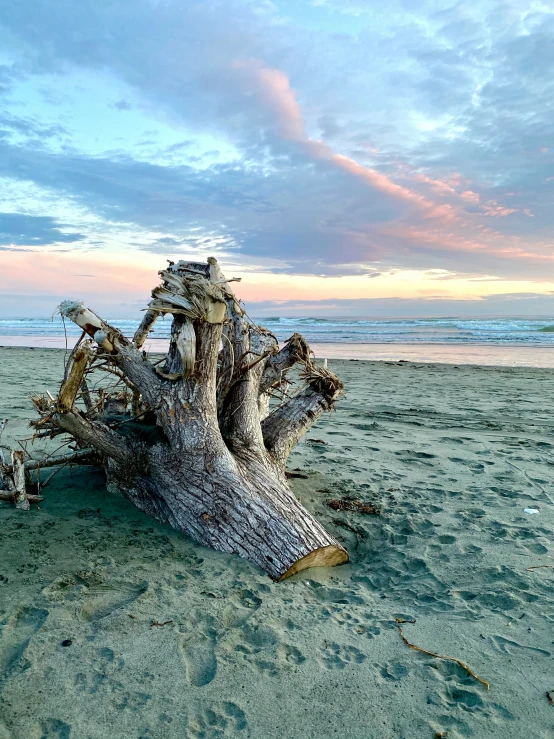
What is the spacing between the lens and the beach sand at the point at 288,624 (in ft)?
7.23

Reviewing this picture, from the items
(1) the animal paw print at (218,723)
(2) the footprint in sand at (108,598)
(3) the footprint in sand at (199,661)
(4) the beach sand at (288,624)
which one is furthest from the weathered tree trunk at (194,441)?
(1) the animal paw print at (218,723)

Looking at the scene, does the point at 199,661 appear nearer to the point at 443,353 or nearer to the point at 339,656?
the point at 339,656

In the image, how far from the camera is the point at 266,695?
231cm

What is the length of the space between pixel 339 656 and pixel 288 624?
1.14 feet

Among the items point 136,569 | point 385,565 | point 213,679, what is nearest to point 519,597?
point 385,565

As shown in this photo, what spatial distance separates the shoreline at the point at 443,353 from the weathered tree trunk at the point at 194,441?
1353 cm

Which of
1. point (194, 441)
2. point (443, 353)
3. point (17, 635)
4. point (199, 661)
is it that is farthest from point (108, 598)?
point (443, 353)

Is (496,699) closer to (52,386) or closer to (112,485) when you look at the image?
(112,485)

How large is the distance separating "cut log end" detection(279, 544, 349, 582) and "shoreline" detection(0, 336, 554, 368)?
47.3 feet

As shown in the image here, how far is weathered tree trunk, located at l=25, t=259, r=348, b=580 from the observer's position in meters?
3.47

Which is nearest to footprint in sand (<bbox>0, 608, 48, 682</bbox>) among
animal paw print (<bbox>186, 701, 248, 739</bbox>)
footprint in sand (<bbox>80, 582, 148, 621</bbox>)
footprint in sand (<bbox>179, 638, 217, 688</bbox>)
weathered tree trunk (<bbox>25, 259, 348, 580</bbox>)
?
footprint in sand (<bbox>80, 582, 148, 621</bbox>)

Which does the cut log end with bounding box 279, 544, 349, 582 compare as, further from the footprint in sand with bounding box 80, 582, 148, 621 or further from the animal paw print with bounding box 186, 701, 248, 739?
the animal paw print with bounding box 186, 701, 248, 739

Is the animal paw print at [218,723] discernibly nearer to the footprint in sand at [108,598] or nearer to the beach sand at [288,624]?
the beach sand at [288,624]

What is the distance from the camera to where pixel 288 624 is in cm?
281
